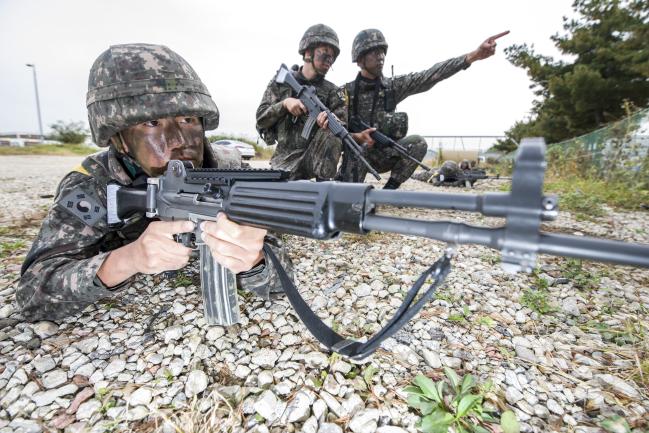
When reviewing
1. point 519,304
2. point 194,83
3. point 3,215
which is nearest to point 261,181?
point 194,83

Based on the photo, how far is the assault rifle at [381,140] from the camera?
5688 mm

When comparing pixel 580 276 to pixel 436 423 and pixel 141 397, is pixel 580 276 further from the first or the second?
pixel 141 397

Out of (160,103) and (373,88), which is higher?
(373,88)

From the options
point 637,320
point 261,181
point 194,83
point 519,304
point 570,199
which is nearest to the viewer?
point 261,181

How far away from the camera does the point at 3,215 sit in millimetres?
4336

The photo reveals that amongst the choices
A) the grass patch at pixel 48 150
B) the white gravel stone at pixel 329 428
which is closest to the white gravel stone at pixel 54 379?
the white gravel stone at pixel 329 428

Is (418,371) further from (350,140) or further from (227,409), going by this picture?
(350,140)

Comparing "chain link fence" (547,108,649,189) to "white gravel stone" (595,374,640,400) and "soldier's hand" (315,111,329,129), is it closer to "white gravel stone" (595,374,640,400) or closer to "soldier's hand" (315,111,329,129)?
"soldier's hand" (315,111,329,129)

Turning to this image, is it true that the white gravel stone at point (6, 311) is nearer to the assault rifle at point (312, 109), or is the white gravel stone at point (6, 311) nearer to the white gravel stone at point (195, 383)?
the white gravel stone at point (195, 383)

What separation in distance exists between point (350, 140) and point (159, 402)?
4092 millimetres

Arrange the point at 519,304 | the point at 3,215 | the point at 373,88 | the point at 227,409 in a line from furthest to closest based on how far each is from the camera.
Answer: the point at 373,88 → the point at 3,215 → the point at 519,304 → the point at 227,409

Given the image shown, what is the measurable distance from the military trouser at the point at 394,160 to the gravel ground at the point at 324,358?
3.48 m

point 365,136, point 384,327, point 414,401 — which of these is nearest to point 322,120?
point 365,136

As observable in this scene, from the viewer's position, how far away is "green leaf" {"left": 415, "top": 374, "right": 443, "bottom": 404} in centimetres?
129
